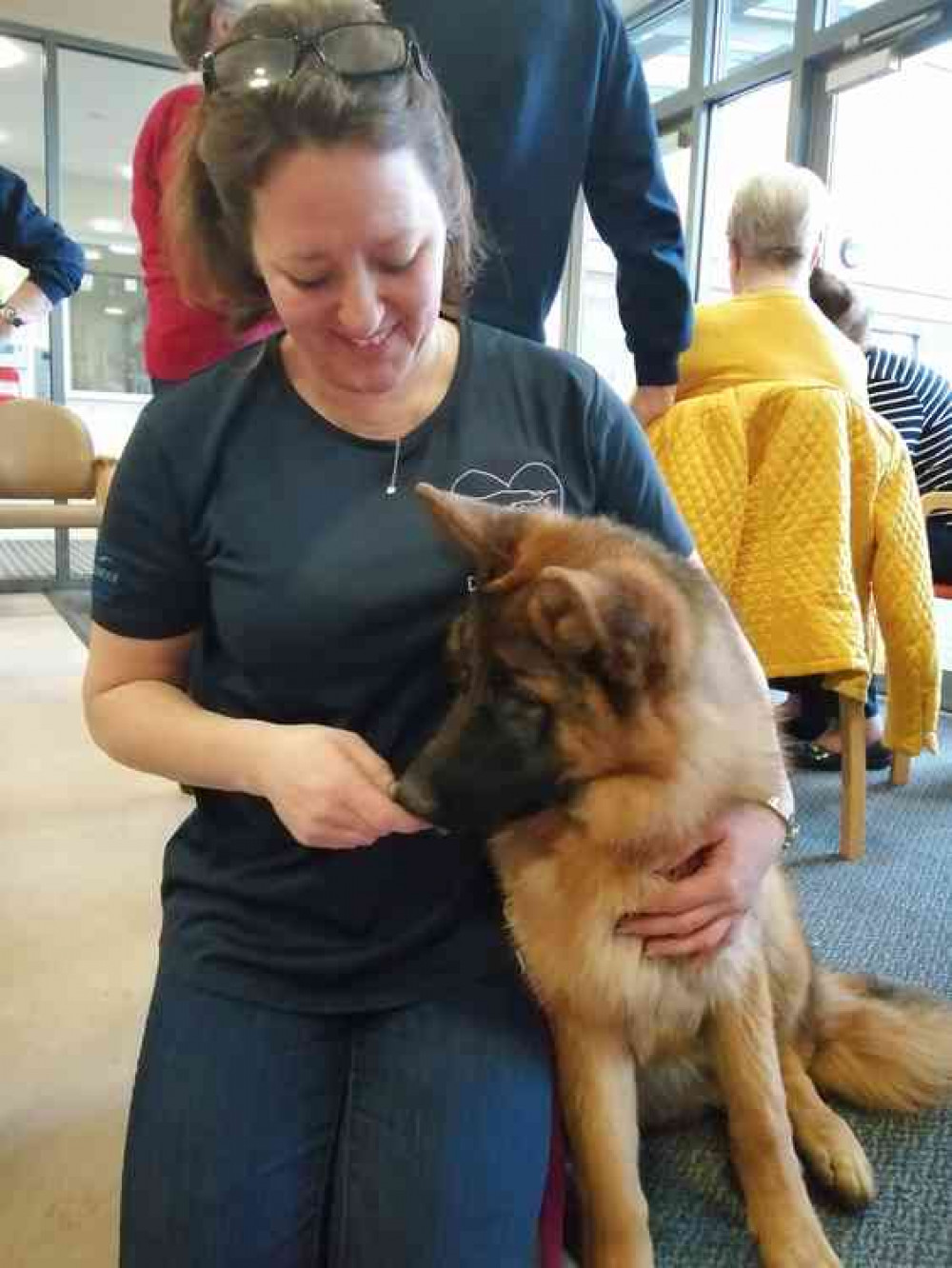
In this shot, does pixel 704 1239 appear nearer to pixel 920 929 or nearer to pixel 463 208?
pixel 920 929

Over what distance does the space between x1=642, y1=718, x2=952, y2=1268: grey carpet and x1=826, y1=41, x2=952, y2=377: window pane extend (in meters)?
1.96

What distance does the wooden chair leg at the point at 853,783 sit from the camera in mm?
2277

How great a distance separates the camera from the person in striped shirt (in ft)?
9.80

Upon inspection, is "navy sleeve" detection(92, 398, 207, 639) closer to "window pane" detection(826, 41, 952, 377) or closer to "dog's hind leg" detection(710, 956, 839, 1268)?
"dog's hind leg" detection(710, 956, 839, 1268)

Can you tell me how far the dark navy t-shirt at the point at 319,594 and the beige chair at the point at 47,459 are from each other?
3.80 meters

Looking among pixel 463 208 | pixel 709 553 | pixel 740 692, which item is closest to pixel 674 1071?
pixel 740 692

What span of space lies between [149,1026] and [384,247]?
33.7 inches

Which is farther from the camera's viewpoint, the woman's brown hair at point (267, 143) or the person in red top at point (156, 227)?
the person in red top at point (156, 227)

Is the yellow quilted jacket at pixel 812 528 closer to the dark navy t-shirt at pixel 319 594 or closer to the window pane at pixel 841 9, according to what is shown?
the dark navy t-shirt at pixel 319 594

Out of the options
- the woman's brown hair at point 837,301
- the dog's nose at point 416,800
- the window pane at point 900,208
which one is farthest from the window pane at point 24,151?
the dog's nose at point 416,800

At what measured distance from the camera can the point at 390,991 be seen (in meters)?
1.10

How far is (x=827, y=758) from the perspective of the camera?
9.73 feet

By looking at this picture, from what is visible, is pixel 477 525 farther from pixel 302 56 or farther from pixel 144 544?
pixel 302 56

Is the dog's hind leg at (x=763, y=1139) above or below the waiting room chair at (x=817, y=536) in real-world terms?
below
